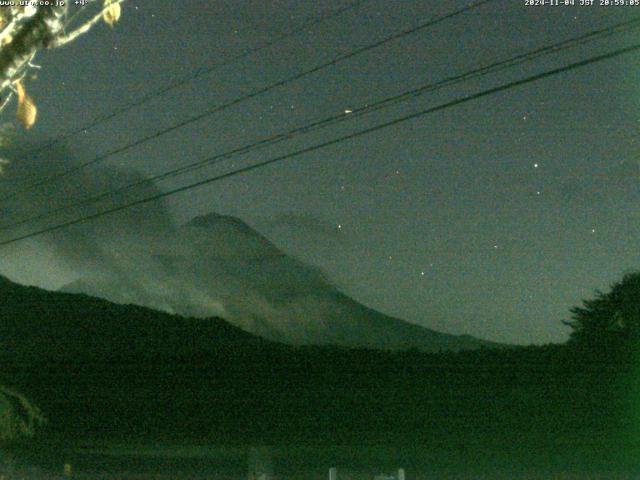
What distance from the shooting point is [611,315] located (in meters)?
23.8

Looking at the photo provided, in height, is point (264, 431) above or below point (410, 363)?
below

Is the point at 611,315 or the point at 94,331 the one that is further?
the point at 94,331

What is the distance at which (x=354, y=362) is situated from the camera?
22.2 meters

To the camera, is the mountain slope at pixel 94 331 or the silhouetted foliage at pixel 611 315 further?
the mountain slope at pixel 94 331

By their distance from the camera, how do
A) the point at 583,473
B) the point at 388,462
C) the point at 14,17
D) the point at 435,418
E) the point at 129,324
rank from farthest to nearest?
the point at 129,324 → the point at 435,418 → the point at 388,462 → the point at 583,473 → the point at 14,17

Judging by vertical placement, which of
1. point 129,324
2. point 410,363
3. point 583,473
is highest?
point 129,324

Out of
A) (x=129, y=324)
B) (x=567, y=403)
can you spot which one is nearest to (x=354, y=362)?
(x=567, y=403)

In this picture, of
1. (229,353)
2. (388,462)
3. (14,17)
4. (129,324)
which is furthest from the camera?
(129,324)

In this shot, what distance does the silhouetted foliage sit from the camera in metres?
21.6

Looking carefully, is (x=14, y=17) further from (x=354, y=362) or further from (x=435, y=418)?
(x=354, y=362)

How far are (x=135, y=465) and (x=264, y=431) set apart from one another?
127 inches

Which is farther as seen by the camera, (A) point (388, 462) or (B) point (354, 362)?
(B) point (354, 362)

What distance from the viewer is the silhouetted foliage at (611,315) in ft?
70.9

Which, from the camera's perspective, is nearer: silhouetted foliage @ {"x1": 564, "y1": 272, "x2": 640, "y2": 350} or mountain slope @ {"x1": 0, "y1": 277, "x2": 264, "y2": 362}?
silhouetted foliage @ {"x1": 564, "y1": 272, "x2": 640, "y2": 350}
